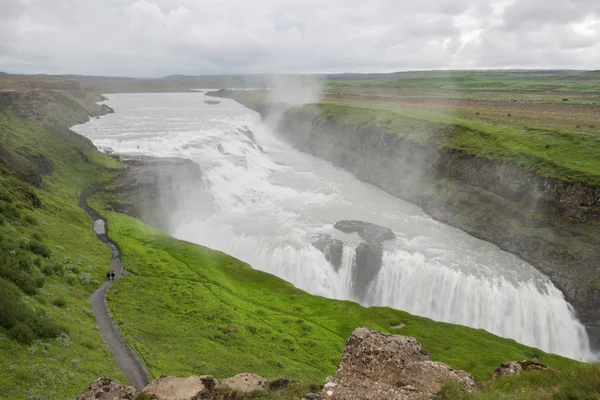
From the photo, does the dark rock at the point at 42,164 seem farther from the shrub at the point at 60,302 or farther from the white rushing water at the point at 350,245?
the shrub at the point at 60,302

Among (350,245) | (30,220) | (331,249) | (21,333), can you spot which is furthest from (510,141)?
(21,333)

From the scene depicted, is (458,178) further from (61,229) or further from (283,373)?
(61,229)

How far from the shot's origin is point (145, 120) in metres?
129

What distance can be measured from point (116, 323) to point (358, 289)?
Result: 28.9 meters

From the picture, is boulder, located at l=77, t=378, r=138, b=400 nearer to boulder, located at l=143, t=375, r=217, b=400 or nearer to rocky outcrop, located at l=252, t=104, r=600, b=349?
boulder, located at l=143, t=375, r=217, b=400

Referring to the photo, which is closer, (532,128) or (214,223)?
(214,223)

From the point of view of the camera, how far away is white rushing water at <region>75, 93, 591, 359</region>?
142ft

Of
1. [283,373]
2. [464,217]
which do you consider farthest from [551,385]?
[464,217]

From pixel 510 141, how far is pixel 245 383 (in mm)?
62884

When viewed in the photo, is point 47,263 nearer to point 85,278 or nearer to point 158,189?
point 85,278

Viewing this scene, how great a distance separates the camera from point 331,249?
170 ft

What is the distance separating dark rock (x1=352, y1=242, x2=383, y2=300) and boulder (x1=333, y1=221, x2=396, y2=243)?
290 cm

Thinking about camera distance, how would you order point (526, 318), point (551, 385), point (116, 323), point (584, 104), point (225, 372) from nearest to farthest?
point (551, 385) → point (225, 372) → point (116, 323) → point (526, 318) → point (584, 104)

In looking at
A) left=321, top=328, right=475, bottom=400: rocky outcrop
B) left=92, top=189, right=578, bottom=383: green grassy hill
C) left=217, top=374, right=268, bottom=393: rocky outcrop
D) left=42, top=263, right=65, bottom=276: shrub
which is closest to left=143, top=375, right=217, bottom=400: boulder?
left=217, top=374, right=268, bottom=393: rocky outcrop
